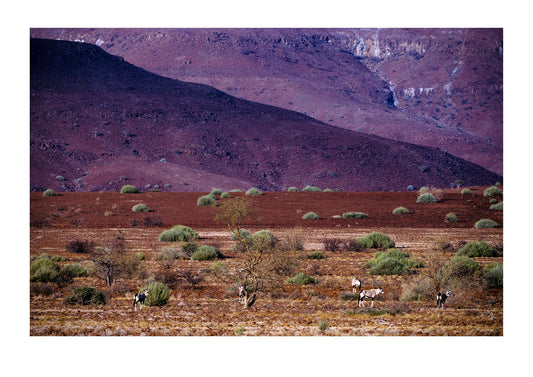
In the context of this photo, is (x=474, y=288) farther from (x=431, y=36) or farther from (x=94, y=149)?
(x=431, y=36)

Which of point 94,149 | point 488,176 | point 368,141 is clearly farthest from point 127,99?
point 488,176

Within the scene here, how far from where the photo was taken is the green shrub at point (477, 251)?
24.2 meters

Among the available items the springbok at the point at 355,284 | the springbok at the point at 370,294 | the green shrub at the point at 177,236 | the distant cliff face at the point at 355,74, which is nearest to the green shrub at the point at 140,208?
the green shrub at the point at 177,236

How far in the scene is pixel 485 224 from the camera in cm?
3656

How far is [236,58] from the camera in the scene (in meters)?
103

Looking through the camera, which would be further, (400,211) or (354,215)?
(400,211)

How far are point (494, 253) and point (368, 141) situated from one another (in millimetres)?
55364

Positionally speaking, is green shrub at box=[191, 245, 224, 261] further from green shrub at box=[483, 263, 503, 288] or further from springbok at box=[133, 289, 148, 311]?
green shrub at box=[483, 263, 503, 288]

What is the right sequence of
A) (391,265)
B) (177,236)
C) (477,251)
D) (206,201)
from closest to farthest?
(391,265), (477,251), (177,236), (206,201)

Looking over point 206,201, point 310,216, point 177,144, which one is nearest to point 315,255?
point 310,216

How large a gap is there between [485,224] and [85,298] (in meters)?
26.8

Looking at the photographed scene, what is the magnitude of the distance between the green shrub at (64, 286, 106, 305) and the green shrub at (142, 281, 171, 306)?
3.64 feet

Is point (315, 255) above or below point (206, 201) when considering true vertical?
below

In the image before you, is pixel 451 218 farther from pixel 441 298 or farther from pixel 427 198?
pixel 441 298
